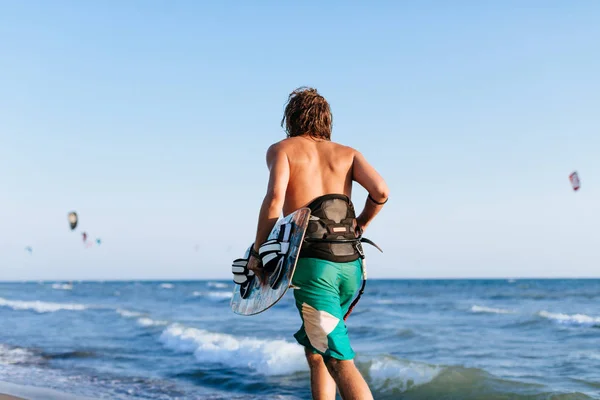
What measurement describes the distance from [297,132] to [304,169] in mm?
290

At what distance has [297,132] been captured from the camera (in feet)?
11.9

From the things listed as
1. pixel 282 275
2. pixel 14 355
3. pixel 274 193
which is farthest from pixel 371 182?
pixel 14 355

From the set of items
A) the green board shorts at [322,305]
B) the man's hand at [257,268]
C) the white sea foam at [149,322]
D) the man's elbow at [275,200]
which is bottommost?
the white sea foam at [149,322]

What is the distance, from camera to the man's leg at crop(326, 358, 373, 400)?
318 cm

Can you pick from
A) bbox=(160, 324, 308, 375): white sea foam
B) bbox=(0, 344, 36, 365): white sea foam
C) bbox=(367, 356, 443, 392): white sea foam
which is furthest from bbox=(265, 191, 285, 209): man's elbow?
bbox=(0, 344, 36, 365): white sea foam

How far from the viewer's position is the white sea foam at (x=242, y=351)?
9431 millimetres

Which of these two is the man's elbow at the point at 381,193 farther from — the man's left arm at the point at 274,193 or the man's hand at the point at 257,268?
the man's hand at the point at 257,268

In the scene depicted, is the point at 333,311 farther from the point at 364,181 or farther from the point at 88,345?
the point at 88,345

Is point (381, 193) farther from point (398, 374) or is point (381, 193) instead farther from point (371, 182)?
point (398, 374)

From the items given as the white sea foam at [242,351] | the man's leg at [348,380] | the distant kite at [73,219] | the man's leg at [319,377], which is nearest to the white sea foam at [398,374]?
the white sea foam at [242,351]

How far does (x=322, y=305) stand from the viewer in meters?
3.29

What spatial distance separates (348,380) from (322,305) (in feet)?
1.34

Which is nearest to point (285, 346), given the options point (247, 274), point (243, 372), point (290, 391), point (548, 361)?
point (243, 372)

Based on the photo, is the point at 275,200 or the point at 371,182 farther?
the point at 371,182
